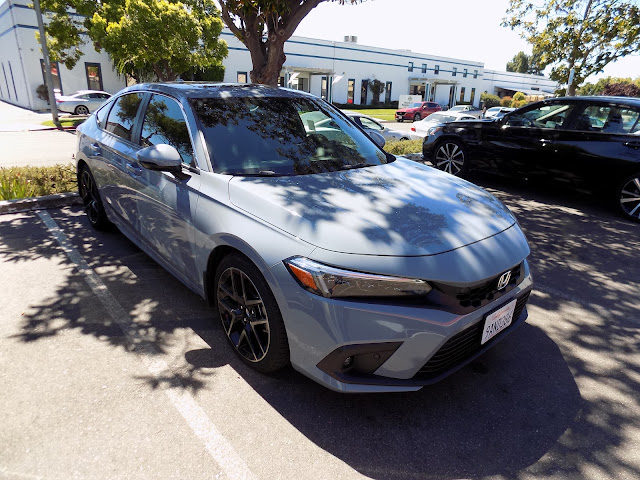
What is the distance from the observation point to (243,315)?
2.67m

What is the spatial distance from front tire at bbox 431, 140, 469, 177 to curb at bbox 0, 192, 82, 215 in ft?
20.7

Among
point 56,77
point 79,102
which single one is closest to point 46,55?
point 79,102

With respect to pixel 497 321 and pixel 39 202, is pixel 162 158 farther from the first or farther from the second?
pixel 39 202

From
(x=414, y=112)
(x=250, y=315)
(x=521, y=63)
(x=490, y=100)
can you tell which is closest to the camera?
(x=250, y=315)

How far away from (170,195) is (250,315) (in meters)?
1.14

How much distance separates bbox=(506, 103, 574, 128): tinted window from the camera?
6617 mm

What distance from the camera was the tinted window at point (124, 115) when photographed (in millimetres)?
3895

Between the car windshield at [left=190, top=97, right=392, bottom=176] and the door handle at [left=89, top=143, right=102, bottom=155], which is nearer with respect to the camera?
the car windshield at [left=190, top=97, right=392, bottom=176]

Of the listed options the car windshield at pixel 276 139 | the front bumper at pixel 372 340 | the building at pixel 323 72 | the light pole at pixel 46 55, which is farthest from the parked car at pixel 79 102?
the front bumper at pixel 372 340

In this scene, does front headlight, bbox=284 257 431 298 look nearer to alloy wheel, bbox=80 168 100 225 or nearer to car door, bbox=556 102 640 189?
alloy wheel, bbox=80 168 100 225

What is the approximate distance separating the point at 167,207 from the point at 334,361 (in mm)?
1775

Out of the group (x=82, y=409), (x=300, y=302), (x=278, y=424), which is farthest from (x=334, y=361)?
(x=82, y=409)

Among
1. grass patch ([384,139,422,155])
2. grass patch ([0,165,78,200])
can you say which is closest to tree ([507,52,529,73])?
grass patch ([384,139,422,155])

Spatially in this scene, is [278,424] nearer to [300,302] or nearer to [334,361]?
[334,361]
